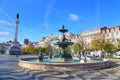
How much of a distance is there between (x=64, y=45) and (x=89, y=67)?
33.9 feet

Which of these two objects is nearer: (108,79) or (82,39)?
(108,79)

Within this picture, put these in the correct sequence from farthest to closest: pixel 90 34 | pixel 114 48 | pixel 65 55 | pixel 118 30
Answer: pixel 90 34 < pixel 118 30 < pixel 114 48 < pixel 65 55

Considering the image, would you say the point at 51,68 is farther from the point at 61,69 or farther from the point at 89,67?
the point at 89,67

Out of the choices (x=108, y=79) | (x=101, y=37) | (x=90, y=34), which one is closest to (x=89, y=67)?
(x=108, y=79)

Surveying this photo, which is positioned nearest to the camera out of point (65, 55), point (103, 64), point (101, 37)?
point (103, 64)

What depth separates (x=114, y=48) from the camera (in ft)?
207

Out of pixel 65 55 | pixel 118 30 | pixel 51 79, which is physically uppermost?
pixel 118 30

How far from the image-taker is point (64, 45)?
100ft

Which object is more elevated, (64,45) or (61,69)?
(64,45)

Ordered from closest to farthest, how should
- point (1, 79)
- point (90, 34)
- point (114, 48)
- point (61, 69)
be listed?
1. point (1, 79)
2. point (61, 69)
3. point (114, 48)
4. point (90, 34)

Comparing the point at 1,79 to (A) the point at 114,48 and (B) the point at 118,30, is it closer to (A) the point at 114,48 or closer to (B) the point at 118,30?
(A) the point at 114,48

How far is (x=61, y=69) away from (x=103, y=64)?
6371mm

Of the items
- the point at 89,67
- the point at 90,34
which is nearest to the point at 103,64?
the point at 89,67

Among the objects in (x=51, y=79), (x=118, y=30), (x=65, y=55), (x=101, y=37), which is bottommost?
(x=51, y=79)
